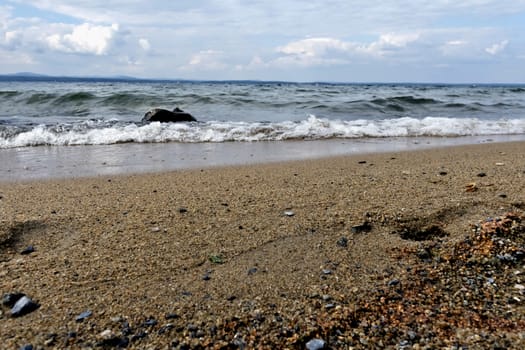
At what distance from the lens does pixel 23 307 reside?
6.95ft

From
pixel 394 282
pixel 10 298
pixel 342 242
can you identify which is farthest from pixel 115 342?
pixel 342 242

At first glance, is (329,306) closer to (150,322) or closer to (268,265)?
(268,265)

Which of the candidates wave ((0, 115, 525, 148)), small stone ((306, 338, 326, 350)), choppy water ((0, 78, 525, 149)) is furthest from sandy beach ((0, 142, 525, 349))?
choppy water ((0, 78, 525, 149))

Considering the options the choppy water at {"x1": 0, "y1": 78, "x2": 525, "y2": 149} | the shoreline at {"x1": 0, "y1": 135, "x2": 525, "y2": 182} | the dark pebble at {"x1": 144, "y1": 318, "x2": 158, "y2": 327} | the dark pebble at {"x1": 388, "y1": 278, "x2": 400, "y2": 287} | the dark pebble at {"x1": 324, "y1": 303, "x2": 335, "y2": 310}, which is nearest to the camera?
the dark pebble at {"x1": 144, "y1": 318, "x2": 158, "y2": 327}

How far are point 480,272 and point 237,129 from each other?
24.2 feet

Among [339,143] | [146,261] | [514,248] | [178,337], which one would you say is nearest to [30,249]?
[146,261]

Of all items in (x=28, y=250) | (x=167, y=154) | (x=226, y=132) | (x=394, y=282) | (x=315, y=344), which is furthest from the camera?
(x=226, y=132)

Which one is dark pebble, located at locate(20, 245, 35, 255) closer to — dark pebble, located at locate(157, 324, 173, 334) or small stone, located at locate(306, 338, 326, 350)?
dark pebble, located at locate(157, 324, 173, 334)

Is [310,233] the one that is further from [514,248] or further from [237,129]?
[237,129]

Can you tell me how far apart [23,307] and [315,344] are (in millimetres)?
1479

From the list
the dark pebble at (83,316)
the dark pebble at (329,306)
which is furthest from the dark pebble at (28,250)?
the dark pebble at (329,306)

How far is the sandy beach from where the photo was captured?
6.39ft

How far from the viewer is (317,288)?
7.59 feet

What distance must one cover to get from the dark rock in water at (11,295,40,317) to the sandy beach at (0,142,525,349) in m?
0.04
